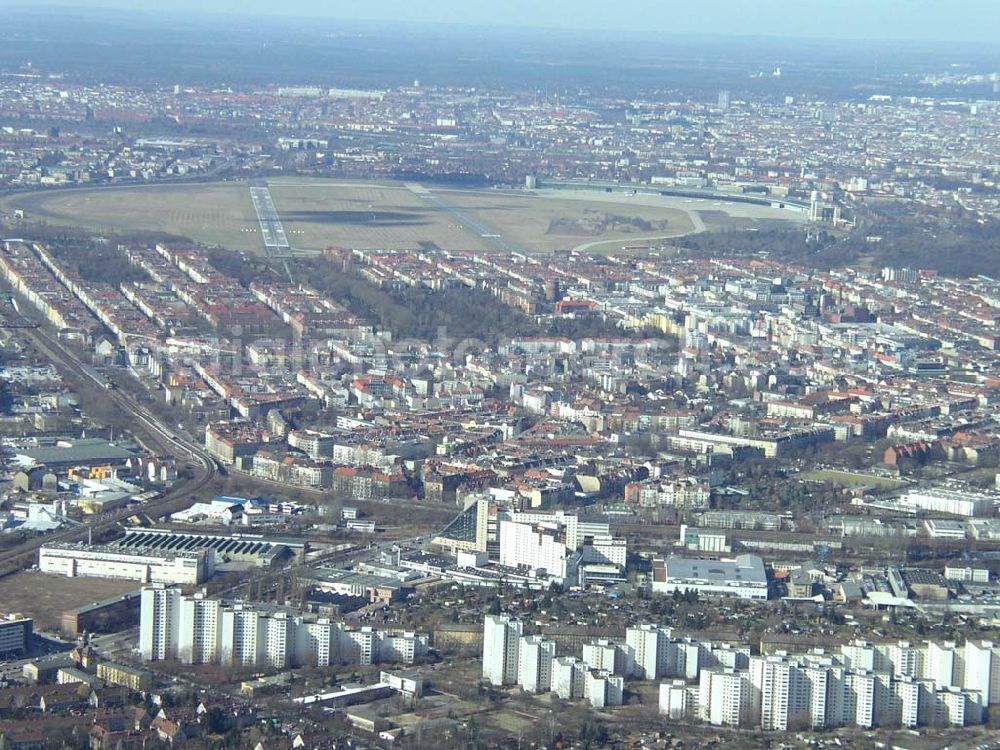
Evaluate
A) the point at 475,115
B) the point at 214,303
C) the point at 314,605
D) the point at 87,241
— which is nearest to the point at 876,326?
the point at 214,303

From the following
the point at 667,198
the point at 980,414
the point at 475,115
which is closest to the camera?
the point at 980,414

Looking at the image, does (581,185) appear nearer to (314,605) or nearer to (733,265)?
(733,265)

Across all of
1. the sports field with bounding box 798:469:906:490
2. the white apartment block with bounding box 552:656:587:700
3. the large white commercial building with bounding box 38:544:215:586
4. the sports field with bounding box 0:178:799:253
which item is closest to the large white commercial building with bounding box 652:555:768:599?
the white apartment block with bounding box 552:656:587:700

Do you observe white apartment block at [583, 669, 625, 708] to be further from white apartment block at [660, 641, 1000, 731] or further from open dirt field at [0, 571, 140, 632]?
open dirt field at [0, 571, 140, 632]

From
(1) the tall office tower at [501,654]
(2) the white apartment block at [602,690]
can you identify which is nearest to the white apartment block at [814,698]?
(2) the white apartment block at [602,690]

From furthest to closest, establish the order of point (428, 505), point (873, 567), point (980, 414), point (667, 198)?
point (667, 198) < point (980, 414) < point (428, 505) < point (873, 567)

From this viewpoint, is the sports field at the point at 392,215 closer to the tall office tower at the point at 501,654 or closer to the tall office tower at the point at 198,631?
the tall office tower at the point at 198,631
